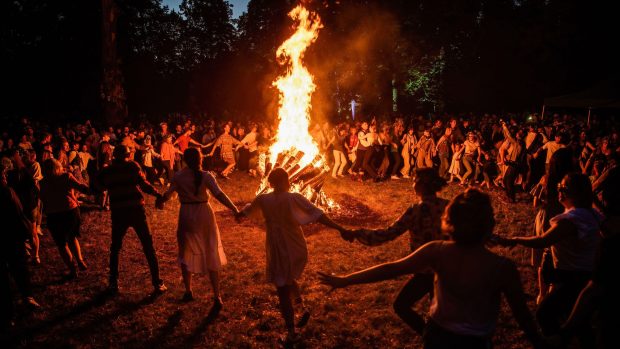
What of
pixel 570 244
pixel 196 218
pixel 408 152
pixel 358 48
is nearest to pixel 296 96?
pixel 408 152

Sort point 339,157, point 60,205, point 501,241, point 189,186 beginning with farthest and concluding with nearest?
1. point 339,157
2. point 60,205
3. point 189,186
4. point 501,241

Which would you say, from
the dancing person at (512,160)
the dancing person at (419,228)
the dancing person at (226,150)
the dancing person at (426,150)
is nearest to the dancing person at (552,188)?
the dancing person at (419,228)

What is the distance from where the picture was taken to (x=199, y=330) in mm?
5711

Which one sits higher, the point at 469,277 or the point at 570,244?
the point at 469,277

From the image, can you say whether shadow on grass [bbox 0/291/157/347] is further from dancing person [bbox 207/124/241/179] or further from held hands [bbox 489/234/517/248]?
dancing person [bbox 207/124/241/179]

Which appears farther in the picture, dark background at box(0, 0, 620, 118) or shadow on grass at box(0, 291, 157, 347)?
dark background at box(0, 0, 620, 118)

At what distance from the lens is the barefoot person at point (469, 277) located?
9.03 ft

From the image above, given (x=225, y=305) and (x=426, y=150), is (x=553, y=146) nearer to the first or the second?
(x=426, y=150)

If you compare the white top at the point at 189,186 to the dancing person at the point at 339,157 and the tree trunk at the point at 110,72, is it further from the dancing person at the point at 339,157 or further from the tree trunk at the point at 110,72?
the tree trunk at the point at 110,72

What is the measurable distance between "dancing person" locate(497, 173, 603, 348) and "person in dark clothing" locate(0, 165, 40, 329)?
618cm

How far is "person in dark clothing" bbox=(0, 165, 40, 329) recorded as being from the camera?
5727mm

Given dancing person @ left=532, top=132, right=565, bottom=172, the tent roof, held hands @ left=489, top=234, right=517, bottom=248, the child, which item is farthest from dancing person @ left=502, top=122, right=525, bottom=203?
the tent roof

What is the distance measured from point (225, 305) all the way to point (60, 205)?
3.27 meters

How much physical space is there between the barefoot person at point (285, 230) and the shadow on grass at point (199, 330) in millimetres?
1214
